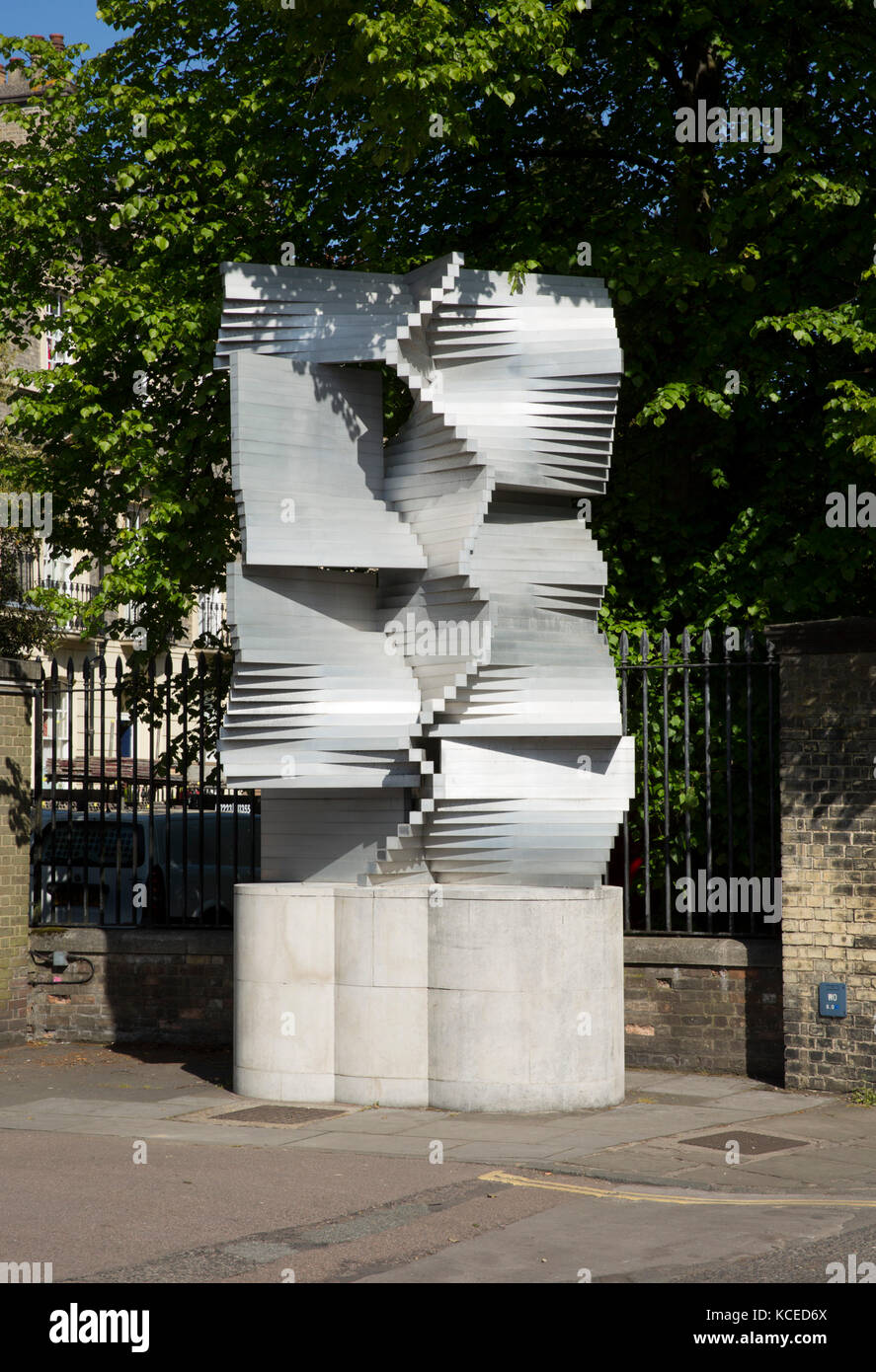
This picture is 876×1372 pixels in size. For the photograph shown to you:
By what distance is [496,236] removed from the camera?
51.8 ft

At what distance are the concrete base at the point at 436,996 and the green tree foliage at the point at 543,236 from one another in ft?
14.2

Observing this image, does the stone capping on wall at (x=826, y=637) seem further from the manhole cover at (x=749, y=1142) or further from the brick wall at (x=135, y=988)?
the brick wall at (x=135, y=988)

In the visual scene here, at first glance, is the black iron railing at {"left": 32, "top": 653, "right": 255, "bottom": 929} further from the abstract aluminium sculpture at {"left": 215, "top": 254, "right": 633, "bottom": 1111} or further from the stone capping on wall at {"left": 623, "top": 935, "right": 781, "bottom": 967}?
the stone capping on wall at {"left": 623, "top": 935, "right": 781, "bottom": 967}

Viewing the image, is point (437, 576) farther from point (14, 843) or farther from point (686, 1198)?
point (14, 843)

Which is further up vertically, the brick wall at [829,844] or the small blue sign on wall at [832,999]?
the brick wall at [829,844]

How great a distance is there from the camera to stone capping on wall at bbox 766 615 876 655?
1213cm

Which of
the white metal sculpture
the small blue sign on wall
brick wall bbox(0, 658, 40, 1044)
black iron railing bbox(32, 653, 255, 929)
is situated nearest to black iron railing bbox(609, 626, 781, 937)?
the small blue sign on wall

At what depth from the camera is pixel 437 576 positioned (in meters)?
12.0

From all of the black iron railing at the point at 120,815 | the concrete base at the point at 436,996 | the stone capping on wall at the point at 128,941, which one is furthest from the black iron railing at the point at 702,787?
the stone capping on wall at the point at 128,941

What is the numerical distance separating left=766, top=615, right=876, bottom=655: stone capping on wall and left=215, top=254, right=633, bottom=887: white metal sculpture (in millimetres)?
1581

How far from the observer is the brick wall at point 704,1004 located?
12.9 metres

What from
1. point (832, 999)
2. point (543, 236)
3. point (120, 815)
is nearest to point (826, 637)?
point (832, 999)

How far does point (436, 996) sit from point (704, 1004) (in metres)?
2.84

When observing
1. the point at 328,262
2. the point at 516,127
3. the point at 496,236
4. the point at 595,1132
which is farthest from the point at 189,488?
the point at 595,1132
